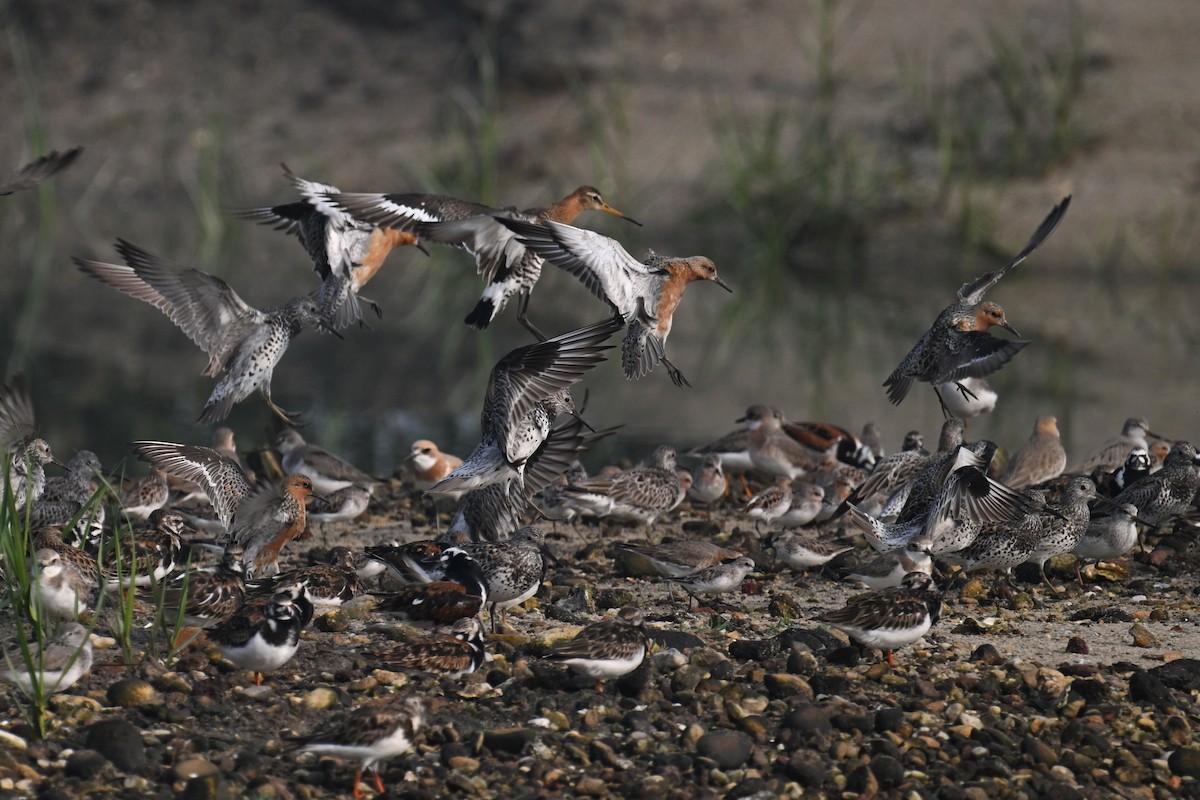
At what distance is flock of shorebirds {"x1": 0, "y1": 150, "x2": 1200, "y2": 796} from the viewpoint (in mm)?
7438

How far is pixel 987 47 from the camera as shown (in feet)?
90.1

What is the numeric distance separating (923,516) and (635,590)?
1.73 metres

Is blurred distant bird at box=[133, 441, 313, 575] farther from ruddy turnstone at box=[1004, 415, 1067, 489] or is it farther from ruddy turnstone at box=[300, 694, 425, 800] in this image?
ruddy turnstone at box=[1004, 415, 1067, 489]

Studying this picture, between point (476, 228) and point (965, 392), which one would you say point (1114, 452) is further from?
point (476, 228)

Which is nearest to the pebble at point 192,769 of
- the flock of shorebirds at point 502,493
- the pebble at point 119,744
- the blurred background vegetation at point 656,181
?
the pebble at point 119,744

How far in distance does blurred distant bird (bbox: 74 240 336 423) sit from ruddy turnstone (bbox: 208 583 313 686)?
3.87 metres

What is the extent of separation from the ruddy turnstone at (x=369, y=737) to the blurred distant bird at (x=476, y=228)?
11.5ft

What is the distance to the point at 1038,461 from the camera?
11.5 m

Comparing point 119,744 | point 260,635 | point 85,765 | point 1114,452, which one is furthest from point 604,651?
point 1114,452

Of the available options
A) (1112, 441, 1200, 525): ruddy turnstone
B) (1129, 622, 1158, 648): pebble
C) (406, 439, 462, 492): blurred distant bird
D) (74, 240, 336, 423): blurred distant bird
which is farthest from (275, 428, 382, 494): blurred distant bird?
(1129, 622, 1158, 648): pebble

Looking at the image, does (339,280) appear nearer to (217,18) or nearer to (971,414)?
(971,414)

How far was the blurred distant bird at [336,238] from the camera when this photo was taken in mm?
10719

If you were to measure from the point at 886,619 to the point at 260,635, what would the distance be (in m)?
2.94

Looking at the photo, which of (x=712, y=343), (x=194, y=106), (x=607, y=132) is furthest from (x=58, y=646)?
(x=194, y=106)
